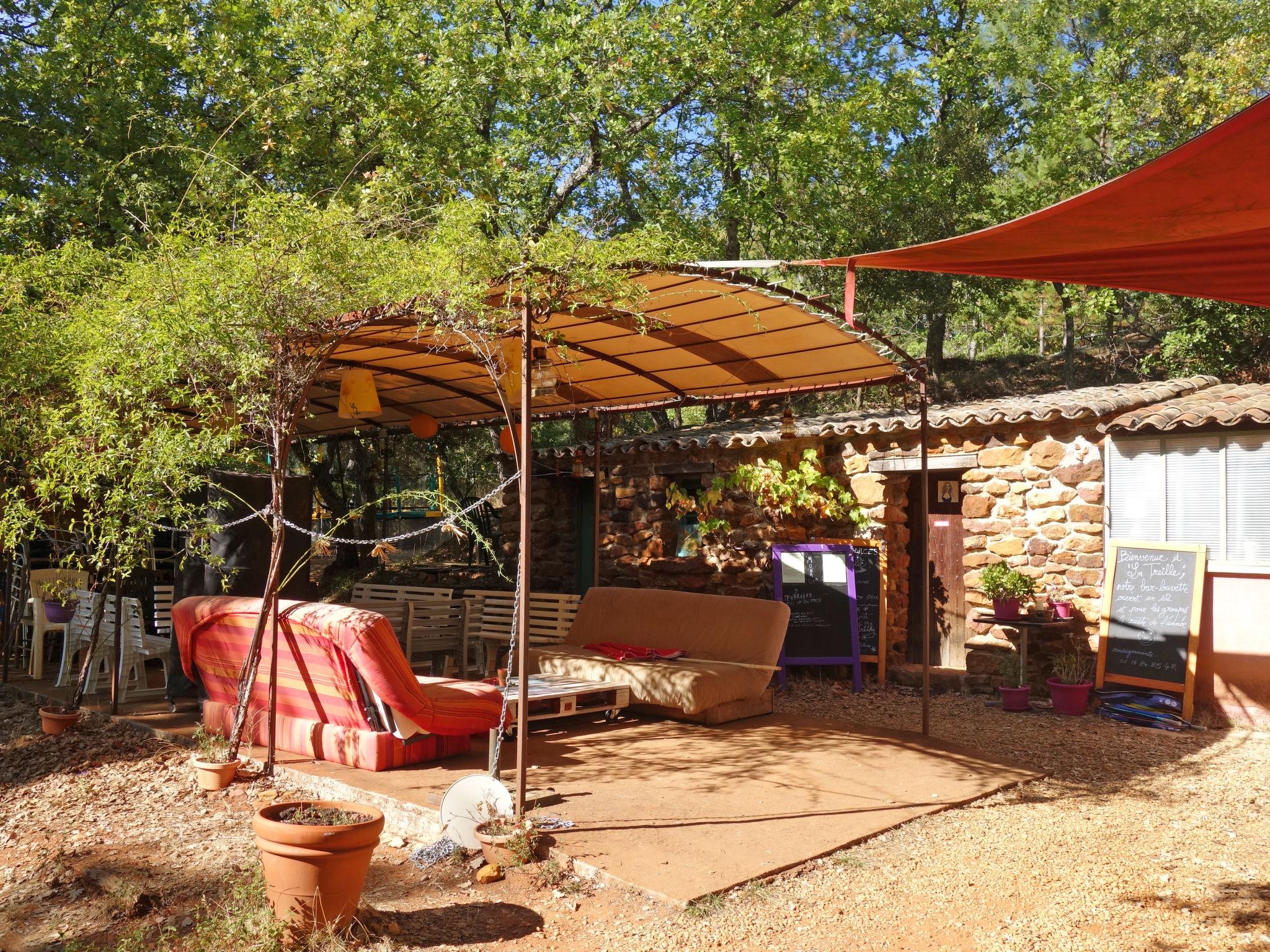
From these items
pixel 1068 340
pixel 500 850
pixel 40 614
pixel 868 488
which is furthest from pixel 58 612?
pixel 1068 340

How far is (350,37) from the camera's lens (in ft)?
32.6

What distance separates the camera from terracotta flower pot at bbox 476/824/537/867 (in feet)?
12.2

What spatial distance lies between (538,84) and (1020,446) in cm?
646

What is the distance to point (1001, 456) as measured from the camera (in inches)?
304

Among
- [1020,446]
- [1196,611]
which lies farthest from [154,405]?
[1196,611]

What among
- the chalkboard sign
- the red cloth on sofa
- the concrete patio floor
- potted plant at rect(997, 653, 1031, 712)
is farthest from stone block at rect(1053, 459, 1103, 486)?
the red cloth on sofa

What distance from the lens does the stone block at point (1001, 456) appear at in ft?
25.0

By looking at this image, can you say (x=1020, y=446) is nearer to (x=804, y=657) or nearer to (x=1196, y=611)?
(x=1196, y=611)

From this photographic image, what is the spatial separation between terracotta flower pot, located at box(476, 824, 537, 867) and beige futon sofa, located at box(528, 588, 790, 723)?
7.71 feet

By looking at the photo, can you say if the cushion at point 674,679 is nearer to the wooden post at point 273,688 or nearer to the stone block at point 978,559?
the wooden post at point 273,688

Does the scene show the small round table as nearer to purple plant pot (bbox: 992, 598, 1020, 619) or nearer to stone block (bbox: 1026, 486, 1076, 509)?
purple plant pot (bbox: 992, 598, 1020, 619)

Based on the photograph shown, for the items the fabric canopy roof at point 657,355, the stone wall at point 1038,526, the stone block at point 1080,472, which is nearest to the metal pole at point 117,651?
the fabric canopy roof at point 657,355

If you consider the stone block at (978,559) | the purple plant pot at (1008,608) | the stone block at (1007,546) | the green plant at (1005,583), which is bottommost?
the purple plant pot at (1008,608)

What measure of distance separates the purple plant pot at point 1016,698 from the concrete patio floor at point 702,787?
4.91 feet
